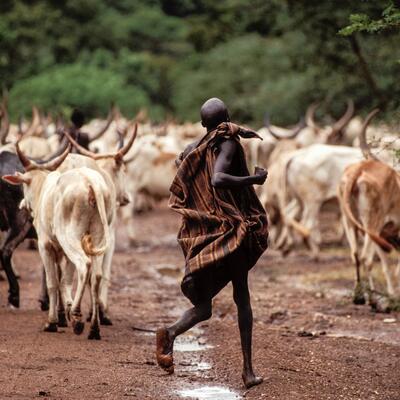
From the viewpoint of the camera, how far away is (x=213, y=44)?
160 feet

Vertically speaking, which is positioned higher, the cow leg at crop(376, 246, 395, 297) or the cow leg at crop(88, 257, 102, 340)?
the cow leg at crop(88, 257, 102, 340)

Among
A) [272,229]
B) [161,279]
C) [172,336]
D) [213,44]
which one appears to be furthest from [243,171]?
[213,44]

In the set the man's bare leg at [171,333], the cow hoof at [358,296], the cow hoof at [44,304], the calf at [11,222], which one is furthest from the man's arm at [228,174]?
the cow hoof at [358,296]

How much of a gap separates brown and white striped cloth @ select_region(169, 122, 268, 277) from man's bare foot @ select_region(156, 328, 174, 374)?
445mm

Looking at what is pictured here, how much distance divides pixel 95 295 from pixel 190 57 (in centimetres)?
4335

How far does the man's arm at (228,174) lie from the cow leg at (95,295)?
2.79 m

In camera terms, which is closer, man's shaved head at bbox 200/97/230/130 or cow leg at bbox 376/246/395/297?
man's shaved head at bbox 200/97/230/130

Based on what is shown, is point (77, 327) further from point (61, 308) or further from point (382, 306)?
point (382, 306)

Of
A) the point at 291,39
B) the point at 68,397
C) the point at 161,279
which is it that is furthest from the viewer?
the point at 291,39

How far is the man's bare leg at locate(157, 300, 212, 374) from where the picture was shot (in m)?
7.96

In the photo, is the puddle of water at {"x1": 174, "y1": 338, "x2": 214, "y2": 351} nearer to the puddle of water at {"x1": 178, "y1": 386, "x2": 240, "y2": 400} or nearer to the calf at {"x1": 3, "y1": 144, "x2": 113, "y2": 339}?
the calf at {"x1": 3, "y1": 144, "x2": 113, "y2": 339}

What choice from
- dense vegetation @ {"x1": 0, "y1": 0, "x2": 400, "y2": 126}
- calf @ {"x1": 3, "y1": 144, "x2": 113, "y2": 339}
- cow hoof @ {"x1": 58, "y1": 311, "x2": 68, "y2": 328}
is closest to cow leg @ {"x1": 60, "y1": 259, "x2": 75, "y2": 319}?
calf @ {"x1": 3, "y1": 144, "x2": 113, "y2": 339}

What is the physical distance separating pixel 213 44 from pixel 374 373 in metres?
40.5

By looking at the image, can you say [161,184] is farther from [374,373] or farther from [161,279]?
[374,373]
